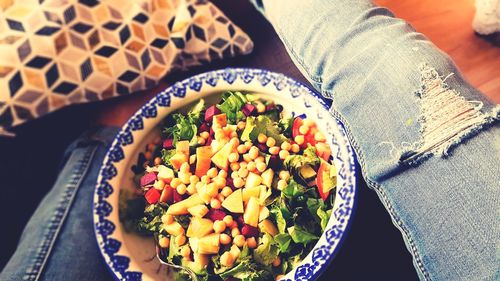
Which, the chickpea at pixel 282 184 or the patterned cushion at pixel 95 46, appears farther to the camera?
the patterned cushion at pixel 95 46

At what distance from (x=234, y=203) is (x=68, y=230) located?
0.39m

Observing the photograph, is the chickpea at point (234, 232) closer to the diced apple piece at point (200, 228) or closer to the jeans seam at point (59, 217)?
the diced apple piece at point (200, 228)

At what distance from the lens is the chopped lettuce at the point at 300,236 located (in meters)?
0.62

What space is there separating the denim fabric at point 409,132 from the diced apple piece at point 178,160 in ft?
0.86

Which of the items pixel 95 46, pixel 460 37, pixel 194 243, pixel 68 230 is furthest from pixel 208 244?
pixel 460 37

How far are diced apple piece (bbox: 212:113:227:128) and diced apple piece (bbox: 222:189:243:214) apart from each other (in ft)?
0.45

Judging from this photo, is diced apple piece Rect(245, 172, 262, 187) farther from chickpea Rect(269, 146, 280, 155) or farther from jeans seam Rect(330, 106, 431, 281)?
jeans seam Rect(330, 106, 431, 281)

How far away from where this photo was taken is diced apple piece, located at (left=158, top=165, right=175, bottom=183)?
72 centimetres

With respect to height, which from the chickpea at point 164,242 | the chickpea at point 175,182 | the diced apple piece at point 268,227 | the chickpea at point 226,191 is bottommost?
the chickpea at point 164,242

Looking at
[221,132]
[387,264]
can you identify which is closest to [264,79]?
[221,132]

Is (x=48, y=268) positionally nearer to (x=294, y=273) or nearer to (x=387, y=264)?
(x=294, y=273)

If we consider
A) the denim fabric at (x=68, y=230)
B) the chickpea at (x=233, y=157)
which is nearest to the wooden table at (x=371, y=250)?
the chickpea at (x=233, y=157)

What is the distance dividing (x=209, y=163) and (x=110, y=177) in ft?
0.59

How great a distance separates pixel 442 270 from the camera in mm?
528
